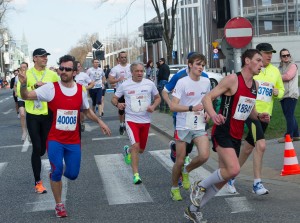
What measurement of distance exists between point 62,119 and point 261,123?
2762mm

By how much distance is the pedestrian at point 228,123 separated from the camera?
6.91 metres

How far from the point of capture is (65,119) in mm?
7730

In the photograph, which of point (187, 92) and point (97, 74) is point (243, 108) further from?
point (97, 74)

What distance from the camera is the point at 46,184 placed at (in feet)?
33.3

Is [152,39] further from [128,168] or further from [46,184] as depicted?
[46,184]

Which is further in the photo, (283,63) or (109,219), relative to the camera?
(283,63)

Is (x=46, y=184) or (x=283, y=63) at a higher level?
(x=283, y=63)

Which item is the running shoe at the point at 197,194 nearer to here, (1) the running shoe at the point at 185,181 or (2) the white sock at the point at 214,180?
(2) the white sock at the point at 214,180

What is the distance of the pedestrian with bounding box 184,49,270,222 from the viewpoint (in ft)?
22.7

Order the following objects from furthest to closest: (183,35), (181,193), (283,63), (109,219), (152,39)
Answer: (183,35), (152,39), (283,63), (181,193), (109,219)

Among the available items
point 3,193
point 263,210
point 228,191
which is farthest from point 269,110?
point 3,193

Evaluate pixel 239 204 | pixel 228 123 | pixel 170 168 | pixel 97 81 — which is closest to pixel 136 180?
pixel 170 168

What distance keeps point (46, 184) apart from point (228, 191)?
9.41 ft

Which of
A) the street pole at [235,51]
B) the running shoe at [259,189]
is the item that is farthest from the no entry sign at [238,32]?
the running shoe at [259,189]
